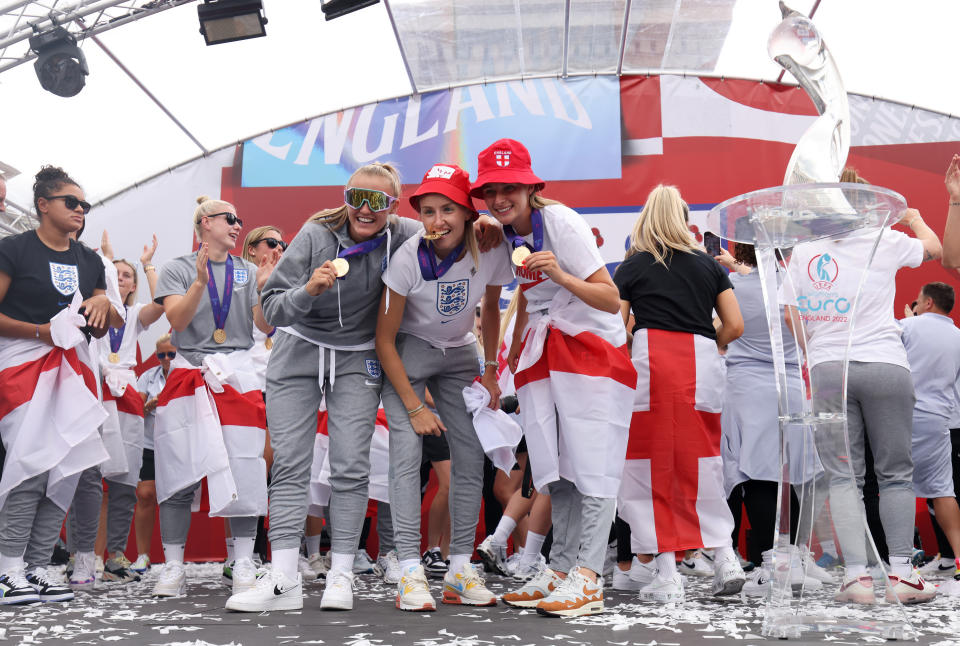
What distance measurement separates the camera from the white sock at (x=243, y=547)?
3659 mm

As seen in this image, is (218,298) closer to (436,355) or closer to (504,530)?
(436,355)

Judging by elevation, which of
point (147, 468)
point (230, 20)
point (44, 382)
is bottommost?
Result: point (147, 468)

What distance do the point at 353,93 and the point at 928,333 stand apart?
14.5 feet

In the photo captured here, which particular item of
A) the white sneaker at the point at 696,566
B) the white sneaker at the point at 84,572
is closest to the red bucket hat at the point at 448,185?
the white sneaker at the point at 84,572

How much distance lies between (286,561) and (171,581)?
33.9 inches

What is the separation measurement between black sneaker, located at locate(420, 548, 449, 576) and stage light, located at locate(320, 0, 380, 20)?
3.42m

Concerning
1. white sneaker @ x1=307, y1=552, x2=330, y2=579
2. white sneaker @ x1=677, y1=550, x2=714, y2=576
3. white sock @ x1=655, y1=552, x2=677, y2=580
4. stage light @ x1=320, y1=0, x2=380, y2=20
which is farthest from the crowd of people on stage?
stage light @ x1=320, y1=0, x2=380, y2=20

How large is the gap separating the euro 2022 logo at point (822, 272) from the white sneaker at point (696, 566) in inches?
94.0

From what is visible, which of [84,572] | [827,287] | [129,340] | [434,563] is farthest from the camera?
[129,340]

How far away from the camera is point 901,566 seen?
318 centimetres

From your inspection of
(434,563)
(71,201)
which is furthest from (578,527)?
(71,201)

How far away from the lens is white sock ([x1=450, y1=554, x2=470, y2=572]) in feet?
10.6

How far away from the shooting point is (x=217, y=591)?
3.89 meters

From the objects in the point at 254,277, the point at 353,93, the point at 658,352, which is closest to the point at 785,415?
the point at 658,352
